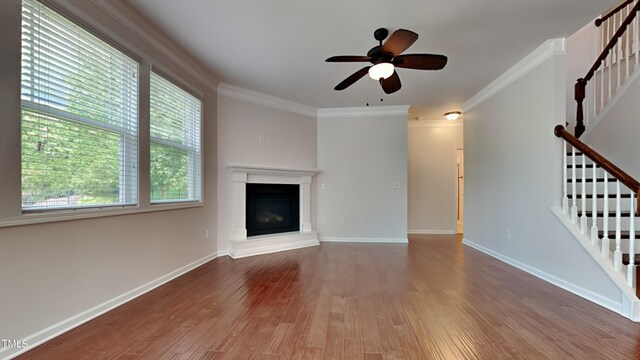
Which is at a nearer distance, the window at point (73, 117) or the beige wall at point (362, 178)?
the window at point (73, 117)

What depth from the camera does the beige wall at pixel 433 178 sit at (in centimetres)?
605

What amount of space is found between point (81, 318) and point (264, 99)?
3567 mm

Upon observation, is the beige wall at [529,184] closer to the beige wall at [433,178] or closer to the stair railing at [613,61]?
the stair railing at [613,61]

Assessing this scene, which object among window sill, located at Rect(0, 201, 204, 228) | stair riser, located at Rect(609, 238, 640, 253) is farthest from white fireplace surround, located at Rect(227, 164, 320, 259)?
stair riser, located at Rect(609, 238, 640, 253)

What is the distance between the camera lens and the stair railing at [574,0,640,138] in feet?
10.1

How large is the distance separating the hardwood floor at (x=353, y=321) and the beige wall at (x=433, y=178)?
9.41ft

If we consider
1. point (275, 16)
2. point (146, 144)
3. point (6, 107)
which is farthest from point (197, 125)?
point (6, 107)

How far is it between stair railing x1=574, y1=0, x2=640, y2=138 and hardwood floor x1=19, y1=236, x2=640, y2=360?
91.9 inches

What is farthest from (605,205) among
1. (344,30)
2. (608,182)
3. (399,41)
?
(344,30)

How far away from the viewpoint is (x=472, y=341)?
1783mm

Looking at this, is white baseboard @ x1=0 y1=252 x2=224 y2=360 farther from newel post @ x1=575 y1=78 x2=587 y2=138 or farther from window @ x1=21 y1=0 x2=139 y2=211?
newel post @ x1=575 y1=78 x2=587 y2=138

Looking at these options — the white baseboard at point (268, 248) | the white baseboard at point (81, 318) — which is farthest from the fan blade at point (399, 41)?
the white baseboard at point (268, 248)

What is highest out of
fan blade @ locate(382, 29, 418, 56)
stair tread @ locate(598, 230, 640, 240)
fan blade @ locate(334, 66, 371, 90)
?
fan blade @ locate(382, 29, 418, 56)

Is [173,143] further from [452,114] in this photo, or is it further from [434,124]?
[434,124]
